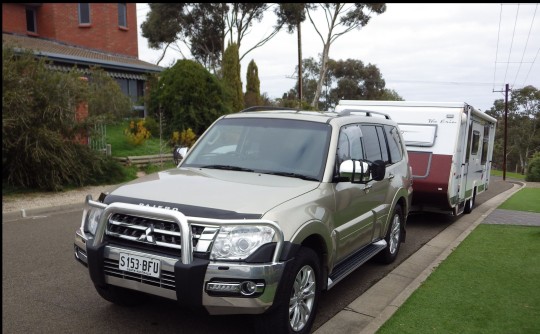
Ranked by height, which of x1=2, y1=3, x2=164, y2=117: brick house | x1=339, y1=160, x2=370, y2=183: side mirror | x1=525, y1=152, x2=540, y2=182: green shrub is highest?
x1=2, y1=3, x2=164, y2=117: brick house

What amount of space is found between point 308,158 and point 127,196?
178 cm

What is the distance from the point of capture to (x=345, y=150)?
5.02 m

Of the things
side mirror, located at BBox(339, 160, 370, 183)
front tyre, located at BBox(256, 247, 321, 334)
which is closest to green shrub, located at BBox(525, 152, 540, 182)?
side mirror, located at BBox(339, 160, 370, 183)

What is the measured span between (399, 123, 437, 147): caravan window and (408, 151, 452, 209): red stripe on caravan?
0.66 feet

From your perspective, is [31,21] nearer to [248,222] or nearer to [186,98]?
[186,98]

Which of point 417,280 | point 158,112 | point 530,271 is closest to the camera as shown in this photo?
point 417,280

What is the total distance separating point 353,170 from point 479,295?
6.56 feet

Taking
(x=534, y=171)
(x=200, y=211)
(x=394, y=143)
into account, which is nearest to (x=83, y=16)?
(x=394, y=143)

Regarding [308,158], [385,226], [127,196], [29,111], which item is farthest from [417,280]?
[29,111]

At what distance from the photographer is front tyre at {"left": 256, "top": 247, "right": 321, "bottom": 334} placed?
3574mm

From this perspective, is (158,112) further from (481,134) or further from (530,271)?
(530,271)

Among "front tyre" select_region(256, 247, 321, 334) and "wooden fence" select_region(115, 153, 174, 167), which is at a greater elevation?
"front tyre" select_region(256, 247, 321, 334)

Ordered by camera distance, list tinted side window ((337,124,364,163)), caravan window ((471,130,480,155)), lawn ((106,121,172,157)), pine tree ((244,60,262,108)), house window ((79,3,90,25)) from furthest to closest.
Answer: pine tree ((244,60,262,108)) → house window ((79,3,90,25)) → lawn ((106,121,172,157)) → caravan window ((471,130,480,155)) → tinted side window ((337,124,364,163))

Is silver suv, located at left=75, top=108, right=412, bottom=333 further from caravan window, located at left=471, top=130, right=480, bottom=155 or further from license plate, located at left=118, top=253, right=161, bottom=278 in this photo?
caravan window, located at left=471, top=130, right=480, bottom=155
